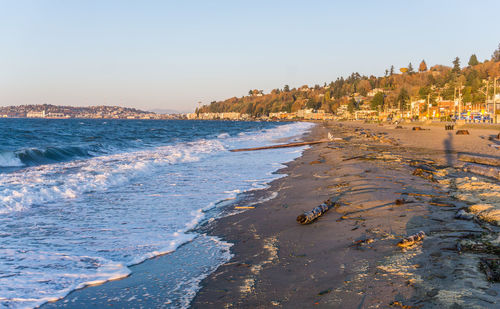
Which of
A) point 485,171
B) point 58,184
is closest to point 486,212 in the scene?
point 485,171

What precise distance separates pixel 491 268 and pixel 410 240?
1170 millimetres

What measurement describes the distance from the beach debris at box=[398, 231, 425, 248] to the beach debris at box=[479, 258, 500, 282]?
924mm

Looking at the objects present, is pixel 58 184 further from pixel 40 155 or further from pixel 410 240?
pixel 40 155

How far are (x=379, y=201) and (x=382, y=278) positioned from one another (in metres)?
3.95

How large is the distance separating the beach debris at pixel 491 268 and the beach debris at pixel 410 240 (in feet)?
3.03

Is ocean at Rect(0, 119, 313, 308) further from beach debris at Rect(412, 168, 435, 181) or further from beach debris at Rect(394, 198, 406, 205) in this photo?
beach debris at Rect(412, 168, 435, 181)

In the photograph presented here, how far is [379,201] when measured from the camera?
24.8 ft

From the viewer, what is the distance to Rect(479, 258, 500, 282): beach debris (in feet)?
11.8

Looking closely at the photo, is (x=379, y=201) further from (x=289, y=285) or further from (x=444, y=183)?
(x=289, y=285)

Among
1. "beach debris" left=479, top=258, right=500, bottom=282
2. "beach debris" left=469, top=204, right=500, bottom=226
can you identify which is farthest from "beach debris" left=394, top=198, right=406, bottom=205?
"beach debris" left=479, top=258, right=500, bottom=282

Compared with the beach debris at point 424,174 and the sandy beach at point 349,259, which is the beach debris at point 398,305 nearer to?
the sandy beach at point 349,259

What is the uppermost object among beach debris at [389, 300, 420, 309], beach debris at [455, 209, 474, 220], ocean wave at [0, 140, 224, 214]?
beach debris at [455, 209, 474, 220]

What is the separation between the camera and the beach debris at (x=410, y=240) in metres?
4.84

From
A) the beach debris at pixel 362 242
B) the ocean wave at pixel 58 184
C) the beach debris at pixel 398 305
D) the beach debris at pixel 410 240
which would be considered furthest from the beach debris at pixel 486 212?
the ocean wave at pixel 58 184
